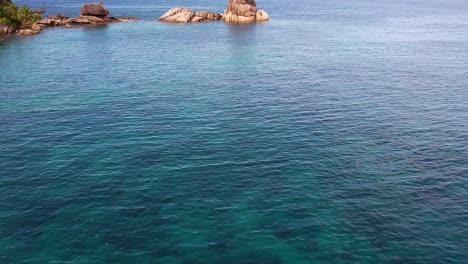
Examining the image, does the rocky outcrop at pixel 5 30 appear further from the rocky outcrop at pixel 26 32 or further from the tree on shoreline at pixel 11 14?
the rocky outcrop at pixel 26 32

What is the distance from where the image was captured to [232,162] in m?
72.8

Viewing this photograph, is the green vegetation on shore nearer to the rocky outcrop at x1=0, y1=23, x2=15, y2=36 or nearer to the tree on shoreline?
the tree on shoreline

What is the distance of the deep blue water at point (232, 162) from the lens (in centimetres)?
5194

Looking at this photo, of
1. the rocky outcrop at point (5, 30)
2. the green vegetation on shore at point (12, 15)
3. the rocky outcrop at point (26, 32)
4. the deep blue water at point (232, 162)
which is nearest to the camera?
the deep blue water at point (232, 162)

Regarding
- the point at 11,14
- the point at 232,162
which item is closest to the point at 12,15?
the point at 11,14

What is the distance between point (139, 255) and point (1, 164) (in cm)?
3623

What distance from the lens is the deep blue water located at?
51.9 m

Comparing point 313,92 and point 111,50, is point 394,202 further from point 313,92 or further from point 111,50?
point 111,50

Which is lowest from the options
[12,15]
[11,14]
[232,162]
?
[232,162]

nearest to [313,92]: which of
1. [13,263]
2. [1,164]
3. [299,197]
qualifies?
[299,197]

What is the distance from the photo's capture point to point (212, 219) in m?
56.6

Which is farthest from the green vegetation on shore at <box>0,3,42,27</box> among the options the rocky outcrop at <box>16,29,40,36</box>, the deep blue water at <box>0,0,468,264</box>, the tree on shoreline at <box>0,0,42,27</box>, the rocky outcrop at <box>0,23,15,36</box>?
the deep blue water at <box>0,0,468,264</box>

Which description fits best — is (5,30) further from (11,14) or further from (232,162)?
(232,162)

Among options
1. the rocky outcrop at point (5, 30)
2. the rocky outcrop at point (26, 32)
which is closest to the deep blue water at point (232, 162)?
the rocky outcrop at point (26, 32)
